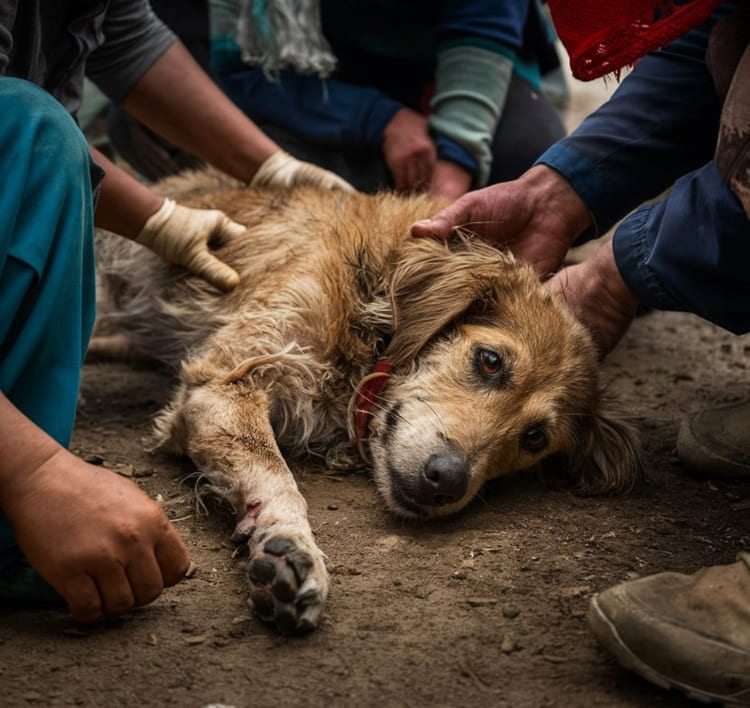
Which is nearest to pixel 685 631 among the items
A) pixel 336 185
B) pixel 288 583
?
pixel 288 583

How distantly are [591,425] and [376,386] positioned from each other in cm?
71

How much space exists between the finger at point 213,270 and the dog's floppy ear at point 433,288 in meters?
0.64

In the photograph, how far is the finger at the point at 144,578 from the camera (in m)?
1.96

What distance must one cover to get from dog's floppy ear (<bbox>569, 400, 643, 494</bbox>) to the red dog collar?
2.18ft

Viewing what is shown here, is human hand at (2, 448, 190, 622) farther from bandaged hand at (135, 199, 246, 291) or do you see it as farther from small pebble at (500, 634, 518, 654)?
bandaged hand at (135, 199, 246, 291)

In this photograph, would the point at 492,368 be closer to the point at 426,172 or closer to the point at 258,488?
the point at 258,488

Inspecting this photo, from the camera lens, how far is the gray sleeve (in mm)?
3473

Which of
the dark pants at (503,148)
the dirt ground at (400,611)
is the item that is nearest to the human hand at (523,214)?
the dirt ground at (400,611)

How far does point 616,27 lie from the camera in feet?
7.98

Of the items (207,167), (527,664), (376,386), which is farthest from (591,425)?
(207,167)

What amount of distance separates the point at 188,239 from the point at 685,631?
2.25m

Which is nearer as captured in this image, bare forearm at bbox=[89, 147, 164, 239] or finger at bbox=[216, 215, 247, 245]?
bare forearm at bbox=[89, 147, 164, 239]

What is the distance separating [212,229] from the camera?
3602mm

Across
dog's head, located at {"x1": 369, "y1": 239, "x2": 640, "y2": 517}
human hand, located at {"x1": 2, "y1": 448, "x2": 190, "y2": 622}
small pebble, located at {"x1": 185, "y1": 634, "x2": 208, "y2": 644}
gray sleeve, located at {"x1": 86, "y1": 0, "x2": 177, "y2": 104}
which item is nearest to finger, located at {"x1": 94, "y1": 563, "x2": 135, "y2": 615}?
human hand, located at {"x1": 2, "y1": 448, "x2": 190, "y2": 622}
